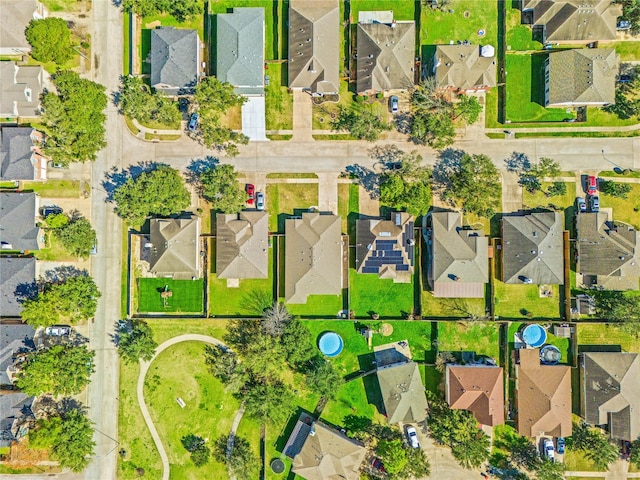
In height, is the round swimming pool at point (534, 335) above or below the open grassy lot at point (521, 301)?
below

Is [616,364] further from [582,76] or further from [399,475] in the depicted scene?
[582,76]

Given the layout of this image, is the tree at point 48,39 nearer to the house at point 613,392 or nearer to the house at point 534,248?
the house at point 534,248

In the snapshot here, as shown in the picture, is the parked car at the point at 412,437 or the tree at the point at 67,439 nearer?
the tree at the point at 67,439

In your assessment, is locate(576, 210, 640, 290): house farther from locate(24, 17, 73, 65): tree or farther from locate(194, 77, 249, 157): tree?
locate(24, 17, 73, 65): tree

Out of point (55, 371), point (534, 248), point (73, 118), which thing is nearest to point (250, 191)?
point (73, 118)

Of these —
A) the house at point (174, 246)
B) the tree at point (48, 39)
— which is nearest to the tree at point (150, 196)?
the house at point (174, 246)

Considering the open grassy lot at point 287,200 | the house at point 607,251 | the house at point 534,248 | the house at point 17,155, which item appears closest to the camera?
the house at point 534,248
